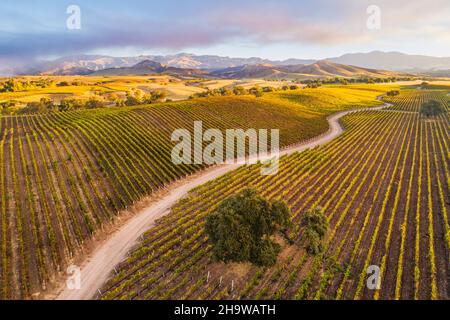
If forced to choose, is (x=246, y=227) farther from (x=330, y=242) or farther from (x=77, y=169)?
(x=77, y=169)

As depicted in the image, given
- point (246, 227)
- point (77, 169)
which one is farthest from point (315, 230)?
point (77, 169)

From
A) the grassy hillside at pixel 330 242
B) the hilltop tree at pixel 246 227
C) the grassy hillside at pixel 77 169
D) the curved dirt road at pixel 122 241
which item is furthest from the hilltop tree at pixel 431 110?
the hilltop tree at pixel 246 227

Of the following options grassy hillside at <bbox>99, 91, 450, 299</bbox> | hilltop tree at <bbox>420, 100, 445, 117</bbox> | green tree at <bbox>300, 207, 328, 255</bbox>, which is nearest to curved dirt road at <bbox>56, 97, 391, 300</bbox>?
grassy hillside at <bbox>99, 91, 450, 299</bbox>

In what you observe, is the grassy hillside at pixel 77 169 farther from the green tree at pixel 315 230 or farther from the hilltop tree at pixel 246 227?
the green tree at pixel 315 230

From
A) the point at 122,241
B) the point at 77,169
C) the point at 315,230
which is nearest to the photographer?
the point at 315,230

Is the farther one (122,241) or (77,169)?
(77,169)
